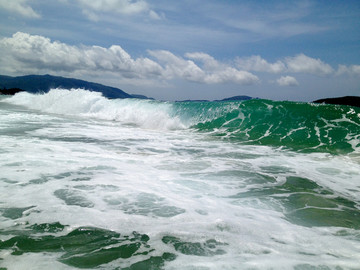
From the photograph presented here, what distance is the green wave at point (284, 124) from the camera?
1145cm

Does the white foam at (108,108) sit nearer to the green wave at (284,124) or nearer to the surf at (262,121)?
the surf at (262,121)

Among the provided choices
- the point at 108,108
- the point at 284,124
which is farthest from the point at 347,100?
the point at 108,108

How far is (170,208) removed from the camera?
3.78 meters

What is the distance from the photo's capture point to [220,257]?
2.52 metres

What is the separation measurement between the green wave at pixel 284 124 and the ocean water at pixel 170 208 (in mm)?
2477

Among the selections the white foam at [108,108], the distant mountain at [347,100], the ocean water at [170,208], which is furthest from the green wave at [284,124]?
the distant mountain at [347,100]

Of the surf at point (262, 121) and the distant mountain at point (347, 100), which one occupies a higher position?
the distant mountain at point (347, 100)

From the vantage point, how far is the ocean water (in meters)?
2.50

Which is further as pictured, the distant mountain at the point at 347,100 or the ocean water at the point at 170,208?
the distant mountain at the point at 347,100

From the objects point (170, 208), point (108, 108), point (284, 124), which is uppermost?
→ point (284, 124)

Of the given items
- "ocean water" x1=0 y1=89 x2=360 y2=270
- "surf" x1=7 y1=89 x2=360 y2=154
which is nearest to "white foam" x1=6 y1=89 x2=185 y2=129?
"surf" x1=7 y1=89 x2=360 y2=154

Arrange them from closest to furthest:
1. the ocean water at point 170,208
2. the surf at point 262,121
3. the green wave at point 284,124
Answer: the ocean water at point 170,208, the green wave at point 284,124, the surf at point 262,121

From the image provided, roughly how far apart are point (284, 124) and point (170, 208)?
1196 cm

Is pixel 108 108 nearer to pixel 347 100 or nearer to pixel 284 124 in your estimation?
pixel 284 124
